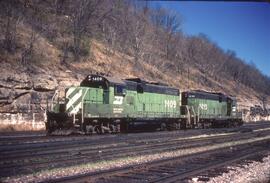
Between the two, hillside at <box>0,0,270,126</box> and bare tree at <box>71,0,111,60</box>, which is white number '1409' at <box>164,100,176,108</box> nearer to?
hillside at <box>0,0,270,126</box>

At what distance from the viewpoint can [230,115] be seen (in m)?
46.4

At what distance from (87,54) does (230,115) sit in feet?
55.9

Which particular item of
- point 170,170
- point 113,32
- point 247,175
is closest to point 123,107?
point 170,170

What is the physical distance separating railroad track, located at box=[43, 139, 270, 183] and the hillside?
58.3 feet

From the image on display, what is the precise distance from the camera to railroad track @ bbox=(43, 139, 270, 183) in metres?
10.6

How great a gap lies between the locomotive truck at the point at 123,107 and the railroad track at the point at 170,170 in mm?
9862

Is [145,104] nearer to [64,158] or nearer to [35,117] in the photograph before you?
[35,117]

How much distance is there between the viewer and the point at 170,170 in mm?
12430

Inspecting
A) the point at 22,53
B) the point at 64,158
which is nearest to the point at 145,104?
the point at 22,53

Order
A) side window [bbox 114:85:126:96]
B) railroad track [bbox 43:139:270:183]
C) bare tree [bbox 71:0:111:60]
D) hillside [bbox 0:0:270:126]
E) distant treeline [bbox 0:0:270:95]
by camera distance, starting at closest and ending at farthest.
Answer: railroad track [bbox 43:139:270:183] → side window [bbox 114:85:126:96] → hillside [bbox 0:0:270:126] → distant treeline [bbox 0:0:270:95] → bare tree [bbox 71:0:111:60]

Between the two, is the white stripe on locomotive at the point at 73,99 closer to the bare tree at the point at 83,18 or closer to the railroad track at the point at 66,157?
the railroad track at the point at 66,157

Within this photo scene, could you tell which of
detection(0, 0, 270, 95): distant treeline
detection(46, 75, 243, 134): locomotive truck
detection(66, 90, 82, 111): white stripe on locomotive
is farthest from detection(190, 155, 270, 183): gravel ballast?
detection(0, 0, 270, 95): distant treeline

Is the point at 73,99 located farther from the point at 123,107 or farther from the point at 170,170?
the point at 170,170

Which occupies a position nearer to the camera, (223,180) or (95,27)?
(223,180)
